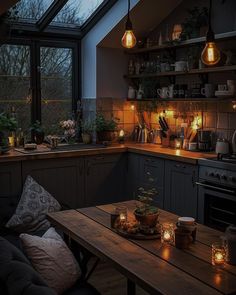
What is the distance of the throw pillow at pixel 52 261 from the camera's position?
2426 mm

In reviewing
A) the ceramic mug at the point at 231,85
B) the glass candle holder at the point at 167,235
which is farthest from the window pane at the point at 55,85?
the glass candle holder at the point at 167,235

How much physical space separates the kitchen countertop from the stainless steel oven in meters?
0.23

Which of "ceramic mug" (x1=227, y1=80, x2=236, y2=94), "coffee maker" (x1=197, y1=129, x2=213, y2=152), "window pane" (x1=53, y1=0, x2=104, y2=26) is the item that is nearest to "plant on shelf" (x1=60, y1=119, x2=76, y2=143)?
"window pane" (x1=53, y1=0, x2=104, y2=26)

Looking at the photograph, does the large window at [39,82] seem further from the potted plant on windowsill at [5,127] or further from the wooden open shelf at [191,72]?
the wooden open shelf at [191,72]

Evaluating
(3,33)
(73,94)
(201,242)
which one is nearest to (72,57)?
(73,94)

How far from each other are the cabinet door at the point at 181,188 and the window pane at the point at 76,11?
80.4 inches

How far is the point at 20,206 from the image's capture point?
12.0 feet

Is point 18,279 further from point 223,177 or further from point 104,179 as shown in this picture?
point 104,179

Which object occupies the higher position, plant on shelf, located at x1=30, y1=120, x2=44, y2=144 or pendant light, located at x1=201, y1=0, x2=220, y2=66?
pendant light, located at x1=201, y1=0, x2=220, y2=66

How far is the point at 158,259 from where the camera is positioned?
2.17 m

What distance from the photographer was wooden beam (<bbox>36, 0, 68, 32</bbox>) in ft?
15.5

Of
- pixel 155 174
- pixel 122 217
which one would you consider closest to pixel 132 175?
pixel 155 174

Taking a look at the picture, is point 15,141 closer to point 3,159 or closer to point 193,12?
point 3,159

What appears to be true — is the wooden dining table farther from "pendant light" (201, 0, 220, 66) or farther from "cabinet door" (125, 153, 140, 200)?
"cabinet door" (125, 153, 140, 200)
